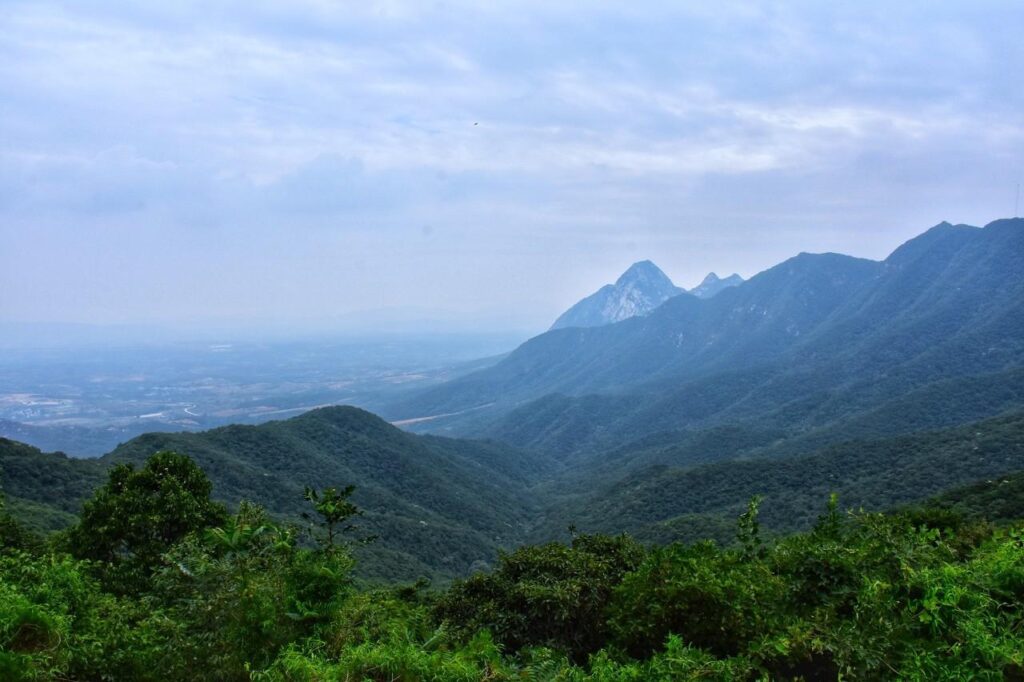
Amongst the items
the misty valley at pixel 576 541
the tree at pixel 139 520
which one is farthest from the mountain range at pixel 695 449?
the tree at pixel 139 520

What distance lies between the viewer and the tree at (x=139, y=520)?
17.0 metres

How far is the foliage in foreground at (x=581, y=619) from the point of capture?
21.4 feet

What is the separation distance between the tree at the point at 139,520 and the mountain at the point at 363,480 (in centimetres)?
1942

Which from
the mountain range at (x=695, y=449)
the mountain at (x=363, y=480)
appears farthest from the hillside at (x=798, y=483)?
the mountain at (x=363, y=480)

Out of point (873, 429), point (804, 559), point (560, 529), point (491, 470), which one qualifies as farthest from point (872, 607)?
point (491, 470)

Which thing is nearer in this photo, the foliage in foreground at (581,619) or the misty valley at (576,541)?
the foliage in foreground at (581,619)

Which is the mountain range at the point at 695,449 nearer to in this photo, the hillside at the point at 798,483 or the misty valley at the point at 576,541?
the hillside at the point at 798,483

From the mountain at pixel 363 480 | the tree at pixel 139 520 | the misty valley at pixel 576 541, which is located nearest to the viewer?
the misty valley at pixel 576 541

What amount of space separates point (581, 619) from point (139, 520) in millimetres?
12924

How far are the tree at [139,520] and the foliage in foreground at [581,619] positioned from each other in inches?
225

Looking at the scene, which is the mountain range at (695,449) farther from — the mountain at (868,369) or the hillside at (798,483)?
the mountain at (868,369)

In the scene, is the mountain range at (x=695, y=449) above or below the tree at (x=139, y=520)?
below

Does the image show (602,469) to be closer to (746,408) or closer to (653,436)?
(653,436)

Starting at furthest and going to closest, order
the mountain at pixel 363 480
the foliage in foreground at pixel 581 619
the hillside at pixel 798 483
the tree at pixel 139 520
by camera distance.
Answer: the hillside at pixel 798 483
the mountain at pixel 363 480
the tree at pixel 139 520
the foliage in foreground at pixel 581 619
